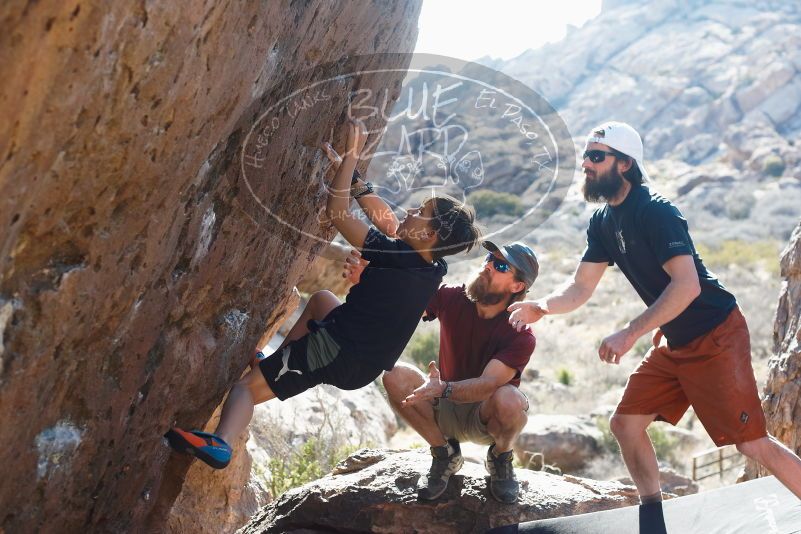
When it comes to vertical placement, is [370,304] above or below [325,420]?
above

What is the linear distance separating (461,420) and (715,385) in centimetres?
130

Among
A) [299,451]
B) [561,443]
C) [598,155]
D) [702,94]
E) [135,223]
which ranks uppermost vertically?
[702,94]

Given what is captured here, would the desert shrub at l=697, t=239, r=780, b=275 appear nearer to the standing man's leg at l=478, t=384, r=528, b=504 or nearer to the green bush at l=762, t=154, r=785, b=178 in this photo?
the green bush at l=762, t=154, r=785, b=178

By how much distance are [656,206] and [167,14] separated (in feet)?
8.35

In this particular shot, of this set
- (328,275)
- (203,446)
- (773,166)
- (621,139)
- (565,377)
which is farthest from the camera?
(773,166)

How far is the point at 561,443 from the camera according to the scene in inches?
465

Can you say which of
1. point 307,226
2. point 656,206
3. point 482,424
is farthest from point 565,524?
point 307,226

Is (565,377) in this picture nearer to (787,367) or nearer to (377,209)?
(787,367)

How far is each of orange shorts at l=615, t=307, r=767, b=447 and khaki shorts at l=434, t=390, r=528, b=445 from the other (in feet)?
2.67

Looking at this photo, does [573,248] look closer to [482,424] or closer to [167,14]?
[482,424]

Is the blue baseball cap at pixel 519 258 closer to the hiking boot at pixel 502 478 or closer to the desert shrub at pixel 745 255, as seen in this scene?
the hiking boot at pixel 502 478

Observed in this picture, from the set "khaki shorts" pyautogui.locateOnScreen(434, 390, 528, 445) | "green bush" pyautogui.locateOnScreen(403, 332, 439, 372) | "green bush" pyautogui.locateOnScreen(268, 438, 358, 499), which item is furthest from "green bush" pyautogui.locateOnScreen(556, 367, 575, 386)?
"khaki shorts" pyautogui.locateOnScreen(434, 390, 528, 445)

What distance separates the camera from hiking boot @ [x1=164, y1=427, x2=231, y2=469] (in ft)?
12.6

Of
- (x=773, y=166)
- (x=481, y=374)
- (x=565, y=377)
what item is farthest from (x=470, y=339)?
(x=773, y=166)
